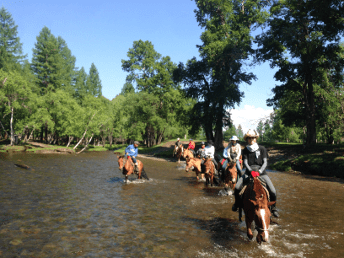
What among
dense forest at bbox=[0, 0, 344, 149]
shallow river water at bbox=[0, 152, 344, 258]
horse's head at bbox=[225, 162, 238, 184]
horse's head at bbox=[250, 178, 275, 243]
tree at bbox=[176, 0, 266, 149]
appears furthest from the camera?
tree at bbox=[176, 0, 266, 149]

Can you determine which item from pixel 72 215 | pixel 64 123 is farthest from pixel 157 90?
pixel 72 215

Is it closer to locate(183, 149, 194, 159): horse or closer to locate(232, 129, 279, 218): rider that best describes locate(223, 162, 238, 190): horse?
locate(232, 129, 279, 218): rider

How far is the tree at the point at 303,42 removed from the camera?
2766cm

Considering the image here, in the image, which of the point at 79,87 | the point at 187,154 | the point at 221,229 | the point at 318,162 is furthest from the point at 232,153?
the point at 79,87

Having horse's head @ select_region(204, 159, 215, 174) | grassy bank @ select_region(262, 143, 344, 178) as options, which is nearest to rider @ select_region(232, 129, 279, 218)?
horse's head @ select_region(204, 159, 215, 174)

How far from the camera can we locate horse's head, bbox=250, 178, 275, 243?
552 cm

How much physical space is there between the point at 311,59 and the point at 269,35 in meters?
5.91

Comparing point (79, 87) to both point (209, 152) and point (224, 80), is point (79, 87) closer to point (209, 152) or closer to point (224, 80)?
point (224, 80)

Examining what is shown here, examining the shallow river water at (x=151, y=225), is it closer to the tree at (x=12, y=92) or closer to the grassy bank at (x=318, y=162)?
the grassy bank at (x=318, y=162)

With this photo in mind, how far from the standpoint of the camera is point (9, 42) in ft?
215

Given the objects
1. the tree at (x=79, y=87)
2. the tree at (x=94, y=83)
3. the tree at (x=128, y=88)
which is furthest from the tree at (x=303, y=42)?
the tree at (x=94, y=83)

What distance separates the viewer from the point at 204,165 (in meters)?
14.8

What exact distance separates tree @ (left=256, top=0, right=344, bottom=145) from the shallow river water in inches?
855

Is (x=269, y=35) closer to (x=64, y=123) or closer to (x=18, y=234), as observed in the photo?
(x=18, y=234)
